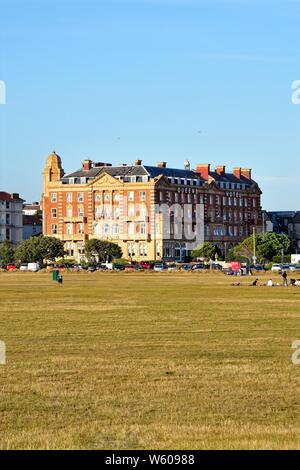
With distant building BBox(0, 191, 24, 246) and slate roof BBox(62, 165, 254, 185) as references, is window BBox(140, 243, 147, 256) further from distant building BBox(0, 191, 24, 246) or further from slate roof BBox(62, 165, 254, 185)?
distant building BBox(0, 191, 24, 246)

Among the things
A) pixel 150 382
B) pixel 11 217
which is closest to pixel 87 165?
pixel 11 217

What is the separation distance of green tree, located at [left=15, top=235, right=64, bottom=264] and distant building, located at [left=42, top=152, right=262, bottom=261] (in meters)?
9.64

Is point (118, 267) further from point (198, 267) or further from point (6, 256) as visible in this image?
point (6, 256)

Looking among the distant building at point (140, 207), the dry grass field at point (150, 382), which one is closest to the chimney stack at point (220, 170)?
the distant building at point (140, 207)

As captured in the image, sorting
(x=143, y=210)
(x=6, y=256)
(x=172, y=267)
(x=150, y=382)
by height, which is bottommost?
(x=150, y=382)

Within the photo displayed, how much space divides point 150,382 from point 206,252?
13670 centimetres

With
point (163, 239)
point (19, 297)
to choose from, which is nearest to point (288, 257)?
point (163, 239)

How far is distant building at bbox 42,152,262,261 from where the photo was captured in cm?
16438

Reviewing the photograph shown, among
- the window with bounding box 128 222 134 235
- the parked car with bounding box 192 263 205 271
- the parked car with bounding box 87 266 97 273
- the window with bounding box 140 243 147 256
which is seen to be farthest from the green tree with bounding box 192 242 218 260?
the parked car with bounding box 87 266 97 273

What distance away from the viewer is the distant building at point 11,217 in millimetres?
191875

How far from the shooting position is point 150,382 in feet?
80.8

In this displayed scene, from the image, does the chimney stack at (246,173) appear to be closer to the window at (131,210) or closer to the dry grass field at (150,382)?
the window at (131,210)

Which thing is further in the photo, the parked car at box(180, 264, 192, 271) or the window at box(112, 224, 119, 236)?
the window at box(112, 224, 119, 236)
